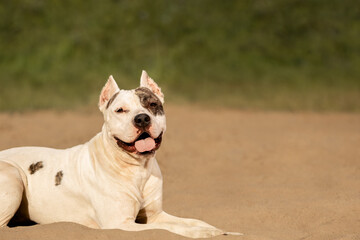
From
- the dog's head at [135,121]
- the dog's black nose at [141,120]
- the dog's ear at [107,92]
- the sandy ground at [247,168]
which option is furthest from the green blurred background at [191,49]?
the dog's black nose at [141,120]

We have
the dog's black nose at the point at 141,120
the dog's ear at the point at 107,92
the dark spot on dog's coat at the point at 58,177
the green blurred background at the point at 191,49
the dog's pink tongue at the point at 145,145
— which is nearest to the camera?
the dog's black nose at the point at 141,120

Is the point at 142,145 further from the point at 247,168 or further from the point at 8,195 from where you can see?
the point at 247,168

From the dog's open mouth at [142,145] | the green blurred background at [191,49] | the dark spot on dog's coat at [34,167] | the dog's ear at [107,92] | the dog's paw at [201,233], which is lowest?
the dog's paw at [201,233]

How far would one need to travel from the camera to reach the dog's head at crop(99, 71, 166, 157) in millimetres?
4898

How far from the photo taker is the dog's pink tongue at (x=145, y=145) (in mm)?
4969

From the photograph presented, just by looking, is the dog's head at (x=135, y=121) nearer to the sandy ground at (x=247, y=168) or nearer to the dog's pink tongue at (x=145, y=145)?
the dog's pink tongue at (x=145, y=145)

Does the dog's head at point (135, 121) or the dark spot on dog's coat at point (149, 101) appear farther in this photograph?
the dark spot on dog's coat at point (149, 101)

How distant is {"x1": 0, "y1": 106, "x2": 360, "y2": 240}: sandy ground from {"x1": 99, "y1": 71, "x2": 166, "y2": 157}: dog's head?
0.71m

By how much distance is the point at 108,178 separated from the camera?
5.16 m

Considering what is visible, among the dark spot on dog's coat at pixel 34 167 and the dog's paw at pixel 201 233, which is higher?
the dark spot on dog's coat at pixel 34 167

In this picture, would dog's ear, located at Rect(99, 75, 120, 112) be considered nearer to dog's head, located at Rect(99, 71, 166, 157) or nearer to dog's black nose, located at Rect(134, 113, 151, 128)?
dog's head, located at Rect(99, 71, 166, 157)

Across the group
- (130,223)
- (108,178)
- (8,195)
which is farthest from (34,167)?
(130,223)

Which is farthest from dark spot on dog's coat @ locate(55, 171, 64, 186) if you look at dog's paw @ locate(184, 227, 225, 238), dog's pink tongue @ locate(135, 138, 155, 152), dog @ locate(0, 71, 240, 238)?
dog's paw @ locate(184, 227, 225, 238)

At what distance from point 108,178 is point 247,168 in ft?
12.3
